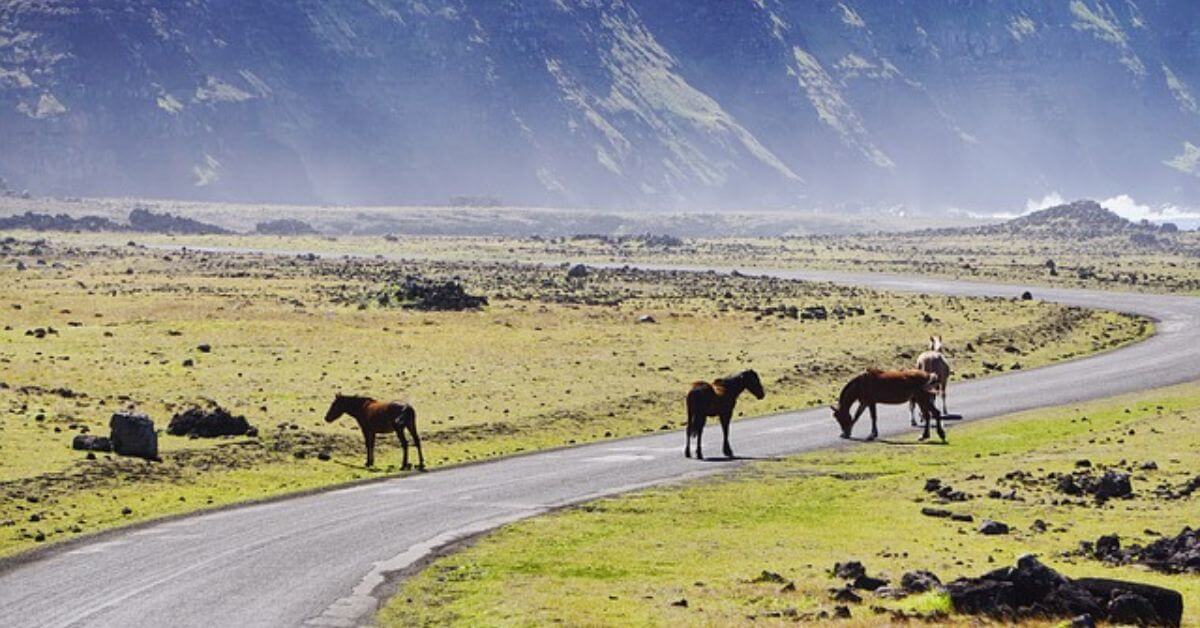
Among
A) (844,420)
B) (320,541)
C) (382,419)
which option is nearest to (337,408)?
(382,419)

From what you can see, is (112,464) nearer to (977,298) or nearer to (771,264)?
(977,298)

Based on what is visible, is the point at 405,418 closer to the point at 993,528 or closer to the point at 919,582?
the point at 993,528

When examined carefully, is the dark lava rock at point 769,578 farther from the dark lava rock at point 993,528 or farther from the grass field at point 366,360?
the grass field at point 366,360

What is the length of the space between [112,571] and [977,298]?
99.9m

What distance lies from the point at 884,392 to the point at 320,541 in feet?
82.3

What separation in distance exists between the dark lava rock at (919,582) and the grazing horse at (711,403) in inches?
786

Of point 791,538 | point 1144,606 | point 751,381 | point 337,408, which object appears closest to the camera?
point 1144,606

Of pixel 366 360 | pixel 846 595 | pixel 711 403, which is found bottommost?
pixel 846 595

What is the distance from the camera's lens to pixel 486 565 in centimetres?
3184

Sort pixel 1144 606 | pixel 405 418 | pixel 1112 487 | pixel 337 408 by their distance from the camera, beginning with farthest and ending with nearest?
1. pixel 337 408
2. pixel 405 418
3. pixel 1112 487
4. pixel 1144 606

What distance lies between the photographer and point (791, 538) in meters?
34.9

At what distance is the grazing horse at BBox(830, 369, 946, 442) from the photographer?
53312 millimetres

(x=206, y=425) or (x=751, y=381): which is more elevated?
(x=751, y=381)

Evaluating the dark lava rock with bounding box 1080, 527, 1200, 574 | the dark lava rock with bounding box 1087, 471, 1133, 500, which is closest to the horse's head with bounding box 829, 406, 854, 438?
the dark lava rock with bounding box 1087, 471, 1133, 500
